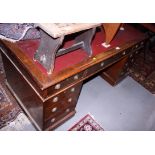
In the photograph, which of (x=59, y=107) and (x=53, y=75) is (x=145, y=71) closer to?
(x=59, y=107)

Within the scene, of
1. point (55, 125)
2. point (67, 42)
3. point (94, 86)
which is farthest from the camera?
A: point (94, 86)

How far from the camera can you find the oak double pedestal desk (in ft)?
4.74

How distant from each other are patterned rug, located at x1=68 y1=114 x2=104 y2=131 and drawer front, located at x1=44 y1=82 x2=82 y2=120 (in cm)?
41

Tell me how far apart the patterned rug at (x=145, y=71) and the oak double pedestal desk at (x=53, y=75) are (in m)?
1.11

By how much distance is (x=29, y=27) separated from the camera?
5.27 feet

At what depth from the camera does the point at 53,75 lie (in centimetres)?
142

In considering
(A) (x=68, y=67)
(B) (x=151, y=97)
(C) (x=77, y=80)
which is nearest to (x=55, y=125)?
(C) (x=77, y=80)

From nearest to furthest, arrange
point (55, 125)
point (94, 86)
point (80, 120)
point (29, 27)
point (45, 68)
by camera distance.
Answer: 1. point (45, 68)
2. point (29, 27)
3. point (55, 125)
4. point (80, 120)
5. point (94, 86)

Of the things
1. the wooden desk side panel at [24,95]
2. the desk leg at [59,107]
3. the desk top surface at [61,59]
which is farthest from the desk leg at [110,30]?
the wooden desk side panel at [24,95]

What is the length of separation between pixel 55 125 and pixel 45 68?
88 cm

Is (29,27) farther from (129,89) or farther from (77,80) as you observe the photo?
(129,89)

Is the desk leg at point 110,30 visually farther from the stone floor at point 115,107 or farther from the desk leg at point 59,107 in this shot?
the stone floor at point 115,107

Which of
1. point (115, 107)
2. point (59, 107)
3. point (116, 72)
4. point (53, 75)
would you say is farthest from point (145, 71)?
point (53, 75)

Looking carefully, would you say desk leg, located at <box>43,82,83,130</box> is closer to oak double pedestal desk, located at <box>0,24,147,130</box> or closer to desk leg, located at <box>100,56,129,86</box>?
oak double pedestal desk, located at <box>0,24,147,130</box>
